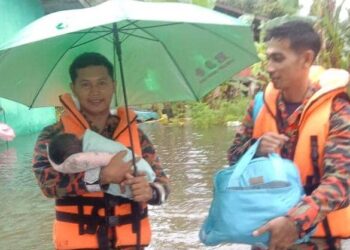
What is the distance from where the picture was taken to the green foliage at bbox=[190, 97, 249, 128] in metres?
13.8

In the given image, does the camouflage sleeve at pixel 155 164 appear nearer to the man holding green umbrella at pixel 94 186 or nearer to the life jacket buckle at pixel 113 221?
the man holding green umbrella at pixel 94 186

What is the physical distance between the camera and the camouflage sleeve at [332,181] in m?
2.26

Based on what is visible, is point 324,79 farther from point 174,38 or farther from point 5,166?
point 5,166

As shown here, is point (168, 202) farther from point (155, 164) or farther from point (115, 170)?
point (115, 170)

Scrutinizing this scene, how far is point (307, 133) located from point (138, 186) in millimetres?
786

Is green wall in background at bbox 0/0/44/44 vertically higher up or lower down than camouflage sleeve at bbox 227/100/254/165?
higher up

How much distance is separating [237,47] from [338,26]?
8.91 m

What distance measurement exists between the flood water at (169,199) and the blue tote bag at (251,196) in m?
2.51

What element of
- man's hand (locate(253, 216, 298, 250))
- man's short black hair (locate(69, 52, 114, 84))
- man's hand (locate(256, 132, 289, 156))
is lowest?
man's hand (locate(253, 216, 298, 250))

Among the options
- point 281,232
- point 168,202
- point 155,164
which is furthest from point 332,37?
point 281,232

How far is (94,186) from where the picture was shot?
2.80 m

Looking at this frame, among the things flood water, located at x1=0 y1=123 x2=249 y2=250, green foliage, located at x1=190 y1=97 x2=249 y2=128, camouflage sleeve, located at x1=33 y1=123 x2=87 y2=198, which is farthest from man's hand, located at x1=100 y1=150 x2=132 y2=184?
green foliage, located at x1=190 y1=97 x2=249 y2=128

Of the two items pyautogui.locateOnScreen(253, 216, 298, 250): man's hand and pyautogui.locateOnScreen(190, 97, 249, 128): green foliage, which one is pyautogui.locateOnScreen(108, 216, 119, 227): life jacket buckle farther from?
pyautogui.locateOnScreen(190, 97, 249, 128): green foliage

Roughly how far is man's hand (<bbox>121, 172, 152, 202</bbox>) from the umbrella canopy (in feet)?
1.87
